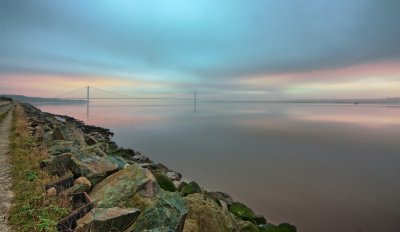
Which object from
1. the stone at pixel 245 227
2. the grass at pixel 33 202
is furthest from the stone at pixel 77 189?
the stone at pixel 245 227

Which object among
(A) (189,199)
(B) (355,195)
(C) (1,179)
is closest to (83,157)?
(C) (1,179)

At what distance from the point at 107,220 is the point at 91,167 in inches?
115

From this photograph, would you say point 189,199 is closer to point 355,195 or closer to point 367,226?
point 367,226

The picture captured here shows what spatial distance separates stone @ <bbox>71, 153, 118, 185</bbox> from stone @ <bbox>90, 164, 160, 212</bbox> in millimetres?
332

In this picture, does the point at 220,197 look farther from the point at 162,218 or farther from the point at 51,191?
the point at 51,191

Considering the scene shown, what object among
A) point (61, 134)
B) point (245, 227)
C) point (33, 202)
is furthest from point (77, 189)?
point (61, 134)

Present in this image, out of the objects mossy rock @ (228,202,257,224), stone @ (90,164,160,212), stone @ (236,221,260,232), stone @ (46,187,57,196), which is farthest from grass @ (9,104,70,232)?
mossy rock @ (228,202,257,224)

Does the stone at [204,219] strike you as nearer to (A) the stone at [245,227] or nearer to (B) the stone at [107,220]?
(A) the stone at [245,227]

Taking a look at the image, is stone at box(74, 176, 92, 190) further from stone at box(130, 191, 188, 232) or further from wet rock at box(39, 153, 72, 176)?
stone at box(130, 191, 188, 232)

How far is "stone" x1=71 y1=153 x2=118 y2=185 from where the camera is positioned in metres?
6.41

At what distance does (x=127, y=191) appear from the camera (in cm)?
545

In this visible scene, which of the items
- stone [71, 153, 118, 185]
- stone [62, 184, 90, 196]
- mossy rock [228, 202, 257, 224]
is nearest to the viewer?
stone [62, 184, 90, 196]

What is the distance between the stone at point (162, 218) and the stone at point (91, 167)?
2584 millimetres

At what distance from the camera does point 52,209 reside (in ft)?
15.0
